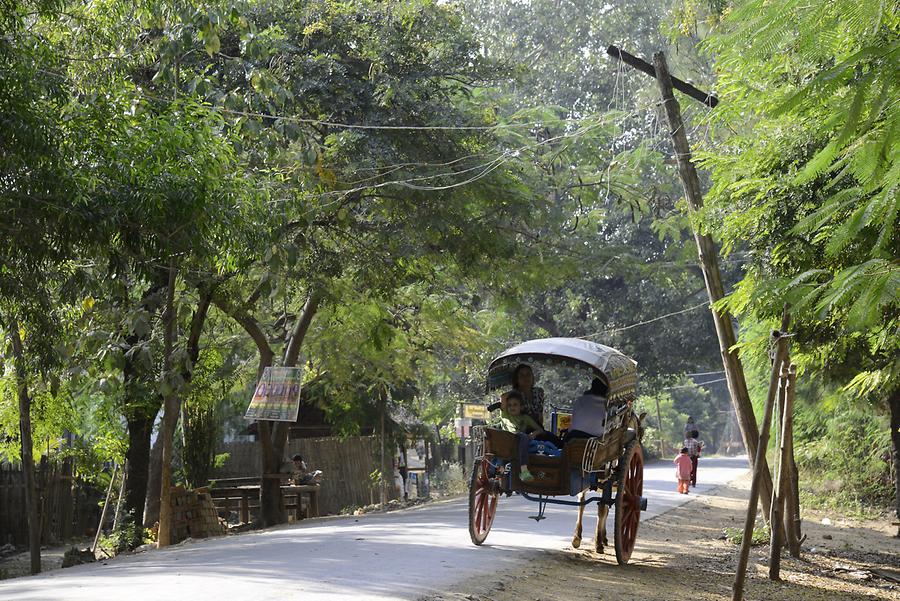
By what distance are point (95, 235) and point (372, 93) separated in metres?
8.05

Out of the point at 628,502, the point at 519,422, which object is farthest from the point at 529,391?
the point at 628,502

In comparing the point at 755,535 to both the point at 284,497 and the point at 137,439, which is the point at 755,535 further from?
the point at 137,439

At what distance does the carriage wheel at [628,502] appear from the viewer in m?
10.7

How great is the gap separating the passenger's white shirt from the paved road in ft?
4.98

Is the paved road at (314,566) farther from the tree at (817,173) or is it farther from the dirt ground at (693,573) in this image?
the tree at (817,173)

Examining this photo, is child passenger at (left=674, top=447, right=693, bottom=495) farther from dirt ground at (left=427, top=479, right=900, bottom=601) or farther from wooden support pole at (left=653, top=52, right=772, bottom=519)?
wooden support pole at (left=653, top=52, right=772, bottom=519)

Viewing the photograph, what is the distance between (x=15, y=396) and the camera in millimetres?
16719

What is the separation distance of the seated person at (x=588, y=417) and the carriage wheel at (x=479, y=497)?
978 millimetres

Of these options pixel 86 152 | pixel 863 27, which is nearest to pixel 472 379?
pixel 86 152

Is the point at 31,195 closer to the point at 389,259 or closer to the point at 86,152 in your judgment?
the point at 86,152

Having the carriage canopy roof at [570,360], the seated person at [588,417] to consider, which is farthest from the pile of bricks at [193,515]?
the seated person at [588,417]

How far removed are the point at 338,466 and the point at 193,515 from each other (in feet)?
28.5

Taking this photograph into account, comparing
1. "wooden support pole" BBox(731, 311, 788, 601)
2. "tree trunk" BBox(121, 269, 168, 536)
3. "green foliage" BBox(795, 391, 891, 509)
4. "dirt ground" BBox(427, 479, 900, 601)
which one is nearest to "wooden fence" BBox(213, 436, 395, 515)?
"tree trunk" BBox(121, 269, 168, 536)

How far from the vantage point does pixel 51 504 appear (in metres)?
21.3
